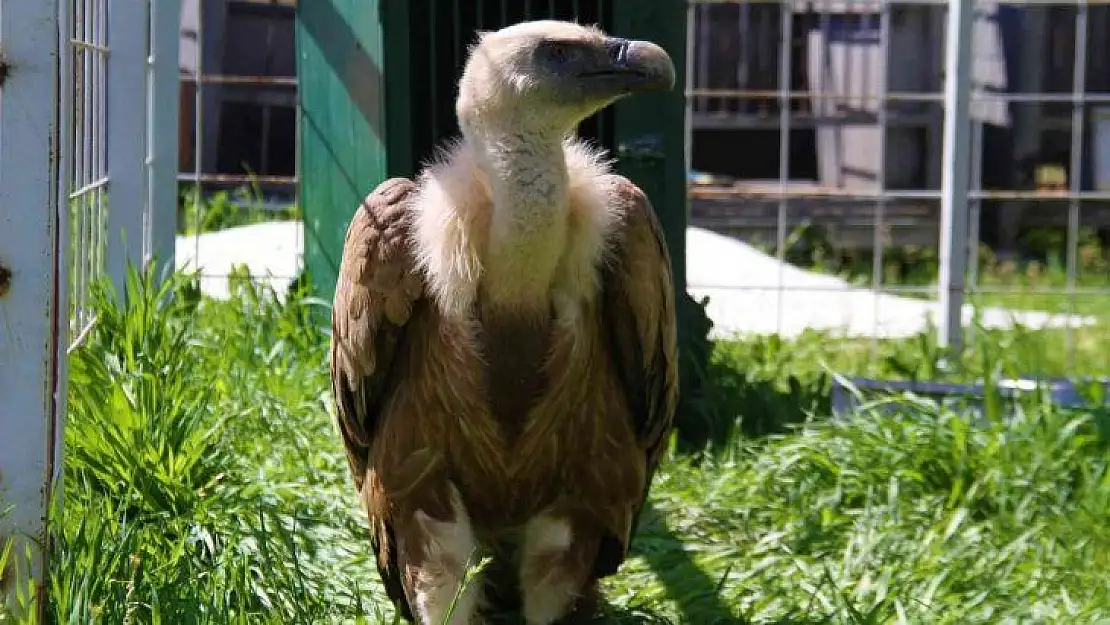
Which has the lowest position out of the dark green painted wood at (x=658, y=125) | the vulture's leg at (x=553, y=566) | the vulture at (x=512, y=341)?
the vulture's leg at (x=553, y=566)

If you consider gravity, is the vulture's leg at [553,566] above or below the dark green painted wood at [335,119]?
below

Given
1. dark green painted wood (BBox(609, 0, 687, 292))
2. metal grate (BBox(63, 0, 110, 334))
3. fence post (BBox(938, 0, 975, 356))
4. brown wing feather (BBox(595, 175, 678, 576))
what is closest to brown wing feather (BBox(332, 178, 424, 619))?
brown wing feather (BBox(595, 175, 678, 576))

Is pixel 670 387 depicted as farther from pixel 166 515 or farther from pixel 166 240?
pixel 166 240

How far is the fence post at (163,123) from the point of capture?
6.24m

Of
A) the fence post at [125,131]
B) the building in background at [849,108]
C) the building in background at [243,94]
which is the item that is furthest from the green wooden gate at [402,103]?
the building in background at [243,94]

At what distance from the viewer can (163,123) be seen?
247 inches

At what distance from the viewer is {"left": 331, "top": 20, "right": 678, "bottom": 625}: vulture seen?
3.71 m

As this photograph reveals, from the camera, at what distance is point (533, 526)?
161 inches

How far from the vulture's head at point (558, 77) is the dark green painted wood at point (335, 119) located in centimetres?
218

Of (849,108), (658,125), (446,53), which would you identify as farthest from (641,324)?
(849,108)

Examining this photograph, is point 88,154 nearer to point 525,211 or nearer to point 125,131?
point 125,131

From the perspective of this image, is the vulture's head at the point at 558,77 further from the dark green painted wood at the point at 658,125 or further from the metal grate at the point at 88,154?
the dark green painted wood at the point at 658,125

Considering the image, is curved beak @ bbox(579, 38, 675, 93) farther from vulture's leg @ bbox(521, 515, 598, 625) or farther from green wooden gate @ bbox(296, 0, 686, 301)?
green wooden gate @ bbox(296, 0, 686, 301)

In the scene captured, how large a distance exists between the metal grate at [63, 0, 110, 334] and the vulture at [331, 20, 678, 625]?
3.43 feet
